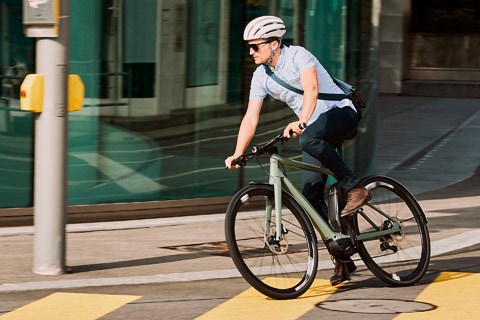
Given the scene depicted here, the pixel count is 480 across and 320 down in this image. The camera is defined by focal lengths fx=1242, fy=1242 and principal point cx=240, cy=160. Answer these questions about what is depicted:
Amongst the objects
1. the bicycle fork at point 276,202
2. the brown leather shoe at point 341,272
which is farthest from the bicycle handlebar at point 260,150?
the brown leather shoe at point 341,272

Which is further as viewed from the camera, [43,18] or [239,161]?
[43,18]

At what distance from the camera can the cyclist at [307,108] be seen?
7195 millimetres

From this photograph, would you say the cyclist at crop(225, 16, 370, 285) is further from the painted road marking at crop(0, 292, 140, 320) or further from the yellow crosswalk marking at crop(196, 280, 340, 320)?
the painted road marking at crop(0, 292, 140, 320)

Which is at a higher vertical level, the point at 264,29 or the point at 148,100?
the point at 264,29

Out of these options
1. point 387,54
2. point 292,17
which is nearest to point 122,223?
point 292,17

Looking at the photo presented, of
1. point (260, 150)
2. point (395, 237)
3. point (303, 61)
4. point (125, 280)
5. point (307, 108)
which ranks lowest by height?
point (125, 280)

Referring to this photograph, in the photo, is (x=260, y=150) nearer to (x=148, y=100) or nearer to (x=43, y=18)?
(x=43, y=18)

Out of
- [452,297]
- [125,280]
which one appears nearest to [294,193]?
[452,297]

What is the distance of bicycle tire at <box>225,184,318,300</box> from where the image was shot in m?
7.07

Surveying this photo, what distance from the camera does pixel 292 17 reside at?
1223cm

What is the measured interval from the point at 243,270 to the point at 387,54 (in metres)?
26.3

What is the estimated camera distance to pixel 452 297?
7.38m

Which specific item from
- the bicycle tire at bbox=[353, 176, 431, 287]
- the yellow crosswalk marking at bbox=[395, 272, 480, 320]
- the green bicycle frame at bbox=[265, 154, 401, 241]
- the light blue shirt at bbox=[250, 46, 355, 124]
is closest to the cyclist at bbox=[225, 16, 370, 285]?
the light blue shirt at bbox=[250, 46, 355, 124]

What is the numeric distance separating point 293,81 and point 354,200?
2.72ft
